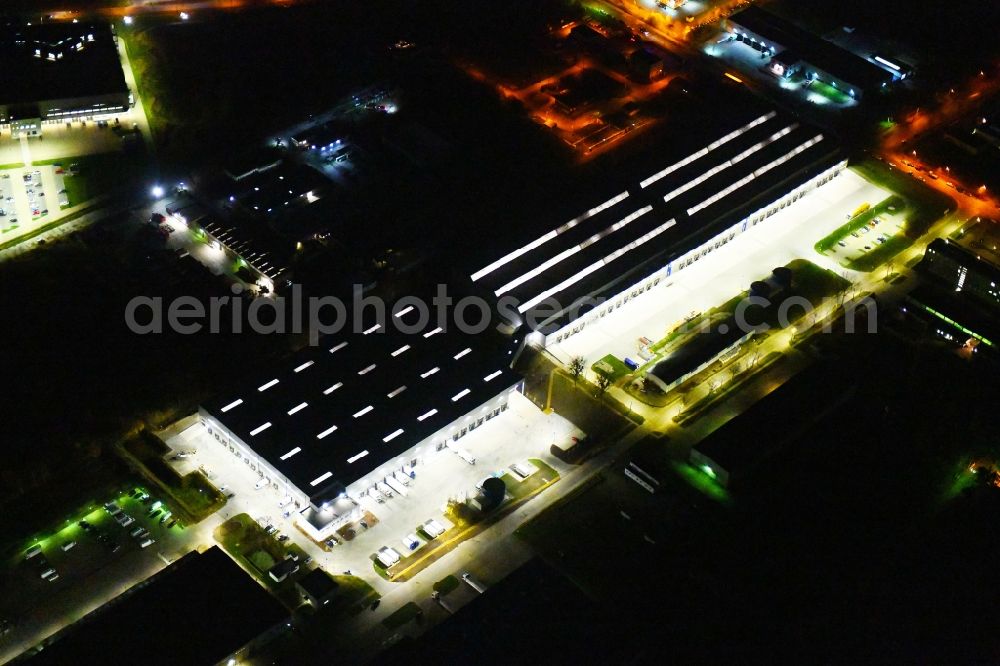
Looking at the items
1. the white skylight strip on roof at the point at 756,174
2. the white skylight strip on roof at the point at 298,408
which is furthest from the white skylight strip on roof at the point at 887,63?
the white skylight strip on roof at the point at 298,408

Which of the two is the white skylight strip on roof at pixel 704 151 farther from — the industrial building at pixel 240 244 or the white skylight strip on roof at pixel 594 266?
the industrial building at pixel 240 244

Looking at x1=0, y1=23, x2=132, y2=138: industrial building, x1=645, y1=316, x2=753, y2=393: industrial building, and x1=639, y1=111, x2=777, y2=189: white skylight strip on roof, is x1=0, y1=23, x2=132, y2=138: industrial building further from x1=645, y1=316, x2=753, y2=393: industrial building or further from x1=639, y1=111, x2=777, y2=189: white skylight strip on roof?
x1=645, y1=316, x2=753, y2=393: industrial building

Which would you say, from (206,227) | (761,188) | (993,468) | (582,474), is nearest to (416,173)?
(206,227)

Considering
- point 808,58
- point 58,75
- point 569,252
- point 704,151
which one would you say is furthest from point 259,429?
point 808,58

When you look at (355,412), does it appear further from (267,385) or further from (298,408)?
(267,385)

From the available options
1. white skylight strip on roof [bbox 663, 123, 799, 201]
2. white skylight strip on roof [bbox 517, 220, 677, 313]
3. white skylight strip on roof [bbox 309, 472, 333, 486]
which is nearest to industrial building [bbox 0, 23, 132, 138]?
white skylight strip on roof [bbox 517, 220, 677, 313]

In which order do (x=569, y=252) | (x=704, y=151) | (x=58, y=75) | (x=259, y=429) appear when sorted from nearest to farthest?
(x=259, y=429) < (x=569, y=252) < (x=704, y=151) < (x=58, y=75)
